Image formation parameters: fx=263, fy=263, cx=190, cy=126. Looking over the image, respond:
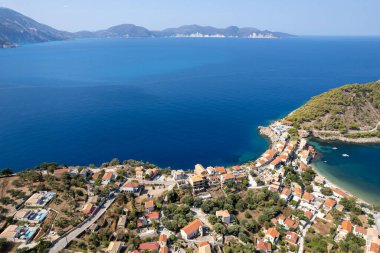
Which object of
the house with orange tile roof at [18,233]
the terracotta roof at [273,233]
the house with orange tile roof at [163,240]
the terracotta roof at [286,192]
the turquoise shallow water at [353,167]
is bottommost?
the turquoise shallow water at [353,167]

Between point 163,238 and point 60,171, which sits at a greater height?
point 60,171

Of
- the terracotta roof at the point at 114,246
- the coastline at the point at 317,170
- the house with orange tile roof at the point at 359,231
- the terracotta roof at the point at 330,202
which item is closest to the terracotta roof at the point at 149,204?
the terracotta roof at the point at 114,246

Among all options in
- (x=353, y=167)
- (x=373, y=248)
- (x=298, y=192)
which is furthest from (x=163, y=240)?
(x=353, y=167)

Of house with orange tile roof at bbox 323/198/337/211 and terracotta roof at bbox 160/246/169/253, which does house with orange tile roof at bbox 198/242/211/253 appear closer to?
terracotta roof at bbox 160/246/169/253

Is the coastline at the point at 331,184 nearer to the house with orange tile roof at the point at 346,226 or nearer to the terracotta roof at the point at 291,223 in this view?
the house with orange tile roof at the point at 346,226

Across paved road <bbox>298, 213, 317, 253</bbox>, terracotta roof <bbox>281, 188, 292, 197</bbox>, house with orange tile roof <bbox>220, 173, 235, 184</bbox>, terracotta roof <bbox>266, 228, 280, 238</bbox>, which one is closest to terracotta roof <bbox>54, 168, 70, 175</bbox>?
house with orange tile roof <bbox>220, 173, 235, 184</bbox>

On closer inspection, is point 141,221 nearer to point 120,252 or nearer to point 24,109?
point 120,252

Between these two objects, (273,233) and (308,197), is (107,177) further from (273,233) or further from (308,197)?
(308,197)

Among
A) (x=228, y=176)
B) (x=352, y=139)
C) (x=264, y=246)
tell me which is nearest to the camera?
(x=264, y=246)
